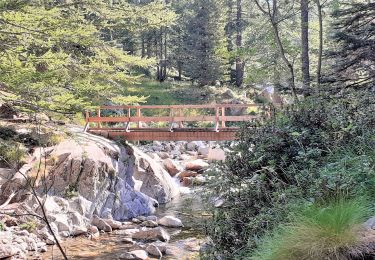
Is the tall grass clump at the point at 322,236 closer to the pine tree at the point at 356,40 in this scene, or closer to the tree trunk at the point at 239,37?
the pine tree at the point at 356,40

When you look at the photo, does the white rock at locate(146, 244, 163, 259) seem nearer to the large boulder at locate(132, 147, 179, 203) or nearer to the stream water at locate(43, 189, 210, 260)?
the stream water at locate(43, 189, 210, 260)

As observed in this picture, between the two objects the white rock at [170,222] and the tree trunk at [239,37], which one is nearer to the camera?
the white rock at [170,222]

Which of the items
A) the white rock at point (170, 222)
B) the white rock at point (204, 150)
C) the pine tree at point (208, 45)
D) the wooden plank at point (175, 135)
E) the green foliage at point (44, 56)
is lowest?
the white rock at point (170, 222)

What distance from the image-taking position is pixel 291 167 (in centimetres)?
426

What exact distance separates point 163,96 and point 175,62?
470cm

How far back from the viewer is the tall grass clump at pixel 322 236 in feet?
9.00

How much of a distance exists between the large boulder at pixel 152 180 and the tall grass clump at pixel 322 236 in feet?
34.3

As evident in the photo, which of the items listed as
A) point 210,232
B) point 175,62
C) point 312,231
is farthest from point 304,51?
point 175,62

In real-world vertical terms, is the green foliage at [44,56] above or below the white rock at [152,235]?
above

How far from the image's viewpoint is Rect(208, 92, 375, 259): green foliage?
3552 millimetres

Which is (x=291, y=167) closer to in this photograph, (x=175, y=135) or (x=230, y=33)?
(x=175, y=135)

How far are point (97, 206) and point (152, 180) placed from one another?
278 cm

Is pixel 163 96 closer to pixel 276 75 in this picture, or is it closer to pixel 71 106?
pixel 276 75

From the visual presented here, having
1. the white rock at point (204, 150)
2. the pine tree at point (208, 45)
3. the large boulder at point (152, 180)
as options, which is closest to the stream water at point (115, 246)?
the large boulder at point (152, 180)
